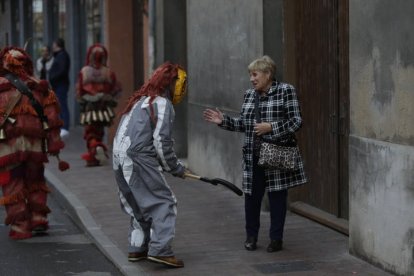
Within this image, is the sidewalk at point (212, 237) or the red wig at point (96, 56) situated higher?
the red wig at point (96, 56)

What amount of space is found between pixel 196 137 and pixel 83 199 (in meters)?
2.36

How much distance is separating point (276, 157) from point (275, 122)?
0.28 metres

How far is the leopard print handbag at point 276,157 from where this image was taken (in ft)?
27.3

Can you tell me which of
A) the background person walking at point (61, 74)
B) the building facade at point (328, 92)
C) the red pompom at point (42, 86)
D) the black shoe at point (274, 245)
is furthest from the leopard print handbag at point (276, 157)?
the background person walking at point (61, 74)

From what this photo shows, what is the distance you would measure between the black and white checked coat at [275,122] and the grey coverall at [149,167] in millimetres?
782

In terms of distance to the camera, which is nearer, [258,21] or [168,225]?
[168,225]

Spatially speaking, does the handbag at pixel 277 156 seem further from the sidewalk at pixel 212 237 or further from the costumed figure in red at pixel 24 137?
the costumed figure in red at pixel 24 137

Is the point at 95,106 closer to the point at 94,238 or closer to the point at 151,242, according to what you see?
the point at 94,238

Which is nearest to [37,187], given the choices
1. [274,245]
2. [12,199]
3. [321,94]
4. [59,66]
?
[12,199]

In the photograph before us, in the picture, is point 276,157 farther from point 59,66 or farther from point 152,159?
point 59,66

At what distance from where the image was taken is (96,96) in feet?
48.7

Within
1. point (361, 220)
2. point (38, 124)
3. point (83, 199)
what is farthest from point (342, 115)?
point (83, 199)

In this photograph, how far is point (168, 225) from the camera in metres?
8.09

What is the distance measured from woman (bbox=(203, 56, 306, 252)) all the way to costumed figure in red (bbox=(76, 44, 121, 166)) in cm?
638
